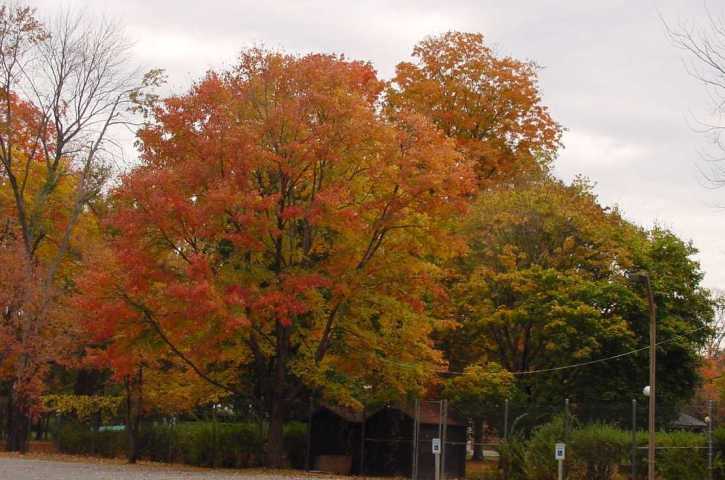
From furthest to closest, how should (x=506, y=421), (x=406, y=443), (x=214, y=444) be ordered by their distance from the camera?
(x=214, y=444)
(x=406, y=443)
(x=506, y=421)

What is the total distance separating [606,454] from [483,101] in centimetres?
2304

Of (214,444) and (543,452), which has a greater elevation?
(543,452)

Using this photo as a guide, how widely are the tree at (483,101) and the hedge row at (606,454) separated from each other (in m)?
19.6

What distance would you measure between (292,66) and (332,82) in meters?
1.35

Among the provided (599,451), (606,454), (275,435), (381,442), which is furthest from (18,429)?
(606,454)

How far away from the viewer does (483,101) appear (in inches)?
1801

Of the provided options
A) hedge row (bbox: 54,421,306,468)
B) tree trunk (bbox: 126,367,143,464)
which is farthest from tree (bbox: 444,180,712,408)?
tree trunk (bbox: 126,367,143,464)

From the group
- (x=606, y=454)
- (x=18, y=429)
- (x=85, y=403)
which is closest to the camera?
(x=606, y=454)

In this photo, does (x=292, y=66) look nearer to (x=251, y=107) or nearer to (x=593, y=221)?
(x=251, y=107)

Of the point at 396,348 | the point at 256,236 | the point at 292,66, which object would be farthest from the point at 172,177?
Answer: the point at 396,348

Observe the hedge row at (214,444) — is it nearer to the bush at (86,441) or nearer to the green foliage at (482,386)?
the bush at (86,441)

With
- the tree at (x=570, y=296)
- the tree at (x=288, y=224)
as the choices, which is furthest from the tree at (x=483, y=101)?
the tree at (x=288, y=224)

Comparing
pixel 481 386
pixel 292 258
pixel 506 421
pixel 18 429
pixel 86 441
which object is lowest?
pixel 86 441

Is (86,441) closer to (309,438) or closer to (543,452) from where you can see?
(309,438)
